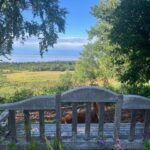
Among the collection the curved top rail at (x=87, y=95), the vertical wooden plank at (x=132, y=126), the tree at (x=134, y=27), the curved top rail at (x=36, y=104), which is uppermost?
the tree at (x=134, y=27)

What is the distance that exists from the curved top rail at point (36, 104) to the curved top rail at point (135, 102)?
2.45 feet

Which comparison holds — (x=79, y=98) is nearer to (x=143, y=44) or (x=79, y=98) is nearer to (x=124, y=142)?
(x=124, y=142)

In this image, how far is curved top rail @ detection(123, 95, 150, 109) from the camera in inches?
185

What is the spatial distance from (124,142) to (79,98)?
77cm

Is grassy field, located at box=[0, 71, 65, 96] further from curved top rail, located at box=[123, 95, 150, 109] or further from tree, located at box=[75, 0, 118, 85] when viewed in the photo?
curved top rail, located at box=[123, 95, 150, 109]

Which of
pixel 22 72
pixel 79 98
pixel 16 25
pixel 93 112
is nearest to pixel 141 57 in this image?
pixel 93 112

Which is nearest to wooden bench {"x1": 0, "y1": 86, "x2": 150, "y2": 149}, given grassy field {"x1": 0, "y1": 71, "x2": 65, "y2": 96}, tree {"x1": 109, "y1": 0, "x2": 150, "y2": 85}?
tree {"x1": 109, "y1": 0, "x2": 150, "y2": 85}

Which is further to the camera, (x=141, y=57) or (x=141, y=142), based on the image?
(x=141, y=57)

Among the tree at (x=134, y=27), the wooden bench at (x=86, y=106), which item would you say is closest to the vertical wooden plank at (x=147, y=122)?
the wooden bench at (x=86, y=106)

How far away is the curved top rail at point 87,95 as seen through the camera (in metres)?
4.64

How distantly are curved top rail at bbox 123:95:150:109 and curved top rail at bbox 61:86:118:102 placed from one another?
13 centimetres

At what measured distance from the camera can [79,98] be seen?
4641 mm

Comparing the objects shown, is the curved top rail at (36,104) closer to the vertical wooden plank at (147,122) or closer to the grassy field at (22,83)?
the vertical wooden plank at (147,122)

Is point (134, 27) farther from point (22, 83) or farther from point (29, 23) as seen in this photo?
point (22, 83)
